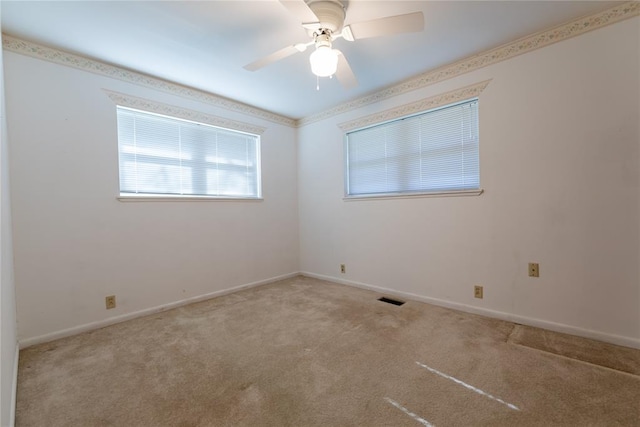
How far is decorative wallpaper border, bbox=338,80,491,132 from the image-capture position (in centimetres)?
260

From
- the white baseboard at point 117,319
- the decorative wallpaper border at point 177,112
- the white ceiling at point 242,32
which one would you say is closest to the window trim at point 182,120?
the decorative wallpaper border at point 177,112

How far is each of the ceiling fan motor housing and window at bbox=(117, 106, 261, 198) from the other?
2073 mm

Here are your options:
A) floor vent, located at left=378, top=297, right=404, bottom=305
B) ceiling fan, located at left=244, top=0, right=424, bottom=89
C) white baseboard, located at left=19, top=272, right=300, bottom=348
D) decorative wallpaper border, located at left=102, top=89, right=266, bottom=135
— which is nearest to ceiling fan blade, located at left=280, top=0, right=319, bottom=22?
ceiling fan, located at left=244, top=0, right=424, bottom=89

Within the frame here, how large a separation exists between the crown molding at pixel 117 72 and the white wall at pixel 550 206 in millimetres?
2096

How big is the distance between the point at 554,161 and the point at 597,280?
3.23 ft

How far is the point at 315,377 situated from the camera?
66.8 inches

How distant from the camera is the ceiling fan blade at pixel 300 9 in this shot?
149 cm

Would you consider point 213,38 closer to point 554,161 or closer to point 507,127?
point 507,127

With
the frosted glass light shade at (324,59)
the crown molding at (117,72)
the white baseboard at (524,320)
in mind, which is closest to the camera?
the frosted glass light shade at (324,59)

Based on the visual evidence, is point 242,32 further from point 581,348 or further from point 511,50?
point 581,348

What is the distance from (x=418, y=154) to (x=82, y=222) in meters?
3.41

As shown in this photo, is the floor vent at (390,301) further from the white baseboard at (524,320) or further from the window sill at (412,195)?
the window sill at (412,195)

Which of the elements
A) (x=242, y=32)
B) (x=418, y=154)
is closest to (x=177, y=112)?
(x=242, y=32)

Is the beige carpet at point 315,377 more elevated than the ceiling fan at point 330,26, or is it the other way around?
the ceiling fan at point 330,26
